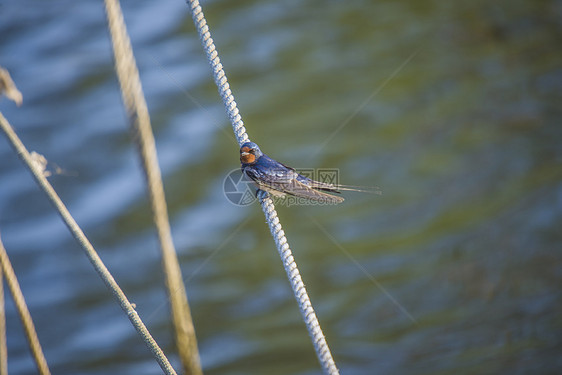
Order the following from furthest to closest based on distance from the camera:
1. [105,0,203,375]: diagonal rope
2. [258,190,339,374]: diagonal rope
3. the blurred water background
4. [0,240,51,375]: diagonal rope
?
→ the blurred water background
[0,240,51,375]: diagonal rope
[258,190,339,374]: diagonal rope
[105,0,203,375]: diagonal rope

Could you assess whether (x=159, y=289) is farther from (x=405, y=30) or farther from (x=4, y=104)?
(x=405, y=30)

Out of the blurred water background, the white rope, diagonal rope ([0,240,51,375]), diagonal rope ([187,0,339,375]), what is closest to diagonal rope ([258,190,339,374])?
diagonal rope ([187,0,339,375])

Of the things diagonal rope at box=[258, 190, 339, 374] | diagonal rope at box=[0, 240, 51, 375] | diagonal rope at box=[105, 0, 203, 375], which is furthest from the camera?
diagonal rope at box=[0, 240, 51, 375]

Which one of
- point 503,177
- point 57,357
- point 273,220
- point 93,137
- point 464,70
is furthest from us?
point 464,70

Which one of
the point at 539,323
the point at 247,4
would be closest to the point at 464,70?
the point at 247,4

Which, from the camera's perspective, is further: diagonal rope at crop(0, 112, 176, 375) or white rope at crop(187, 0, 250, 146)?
white rope at crop(187, 0, 250, 146)

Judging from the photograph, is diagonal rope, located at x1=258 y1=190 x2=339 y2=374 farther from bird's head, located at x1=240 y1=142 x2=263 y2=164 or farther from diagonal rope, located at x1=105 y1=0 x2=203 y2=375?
bird's head, located at x1=240 y1=142 x2=263 y2=164

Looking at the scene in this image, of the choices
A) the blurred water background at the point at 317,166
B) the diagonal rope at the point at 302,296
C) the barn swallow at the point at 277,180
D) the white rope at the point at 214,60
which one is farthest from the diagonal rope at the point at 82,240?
the blurred water background at the point at 317,166
